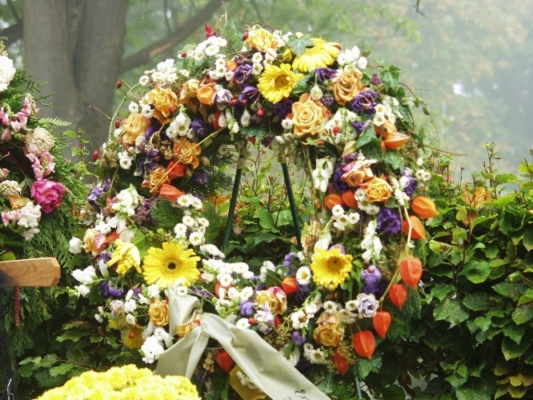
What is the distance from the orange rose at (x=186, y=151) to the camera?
9.34 feet

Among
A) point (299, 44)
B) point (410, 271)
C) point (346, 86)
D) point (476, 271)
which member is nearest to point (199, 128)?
point (299, 44)

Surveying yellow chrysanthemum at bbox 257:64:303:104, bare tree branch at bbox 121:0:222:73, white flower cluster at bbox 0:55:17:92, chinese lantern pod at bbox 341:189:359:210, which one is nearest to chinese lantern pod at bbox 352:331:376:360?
chinese lantern pod at bbox 341:189:359:210

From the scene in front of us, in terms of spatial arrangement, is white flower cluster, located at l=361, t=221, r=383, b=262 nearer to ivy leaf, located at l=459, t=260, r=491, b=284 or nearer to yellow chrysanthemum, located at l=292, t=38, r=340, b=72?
ivy leaf, located at l=459, t=260, r=491, b=284

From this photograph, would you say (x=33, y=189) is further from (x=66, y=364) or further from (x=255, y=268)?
(x=255, y=268)

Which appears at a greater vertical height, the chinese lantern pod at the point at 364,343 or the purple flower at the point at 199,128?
the purple flower at the point at 199,128

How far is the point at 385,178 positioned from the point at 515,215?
1.71ft

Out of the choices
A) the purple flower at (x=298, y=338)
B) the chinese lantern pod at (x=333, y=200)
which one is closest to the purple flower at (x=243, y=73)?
the chinese lantern pod at (x=333, y=200)

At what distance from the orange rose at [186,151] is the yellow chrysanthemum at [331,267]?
0.67m

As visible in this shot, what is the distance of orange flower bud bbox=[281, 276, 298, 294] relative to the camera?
8.37 ft

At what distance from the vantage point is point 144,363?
2.79 m

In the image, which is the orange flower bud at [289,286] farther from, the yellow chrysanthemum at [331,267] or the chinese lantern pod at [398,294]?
the chinese lantern pod at [398,294]

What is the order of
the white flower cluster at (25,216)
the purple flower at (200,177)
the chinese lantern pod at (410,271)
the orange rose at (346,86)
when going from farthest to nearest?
the purple flower at (200,177)
the white flower cluster at (25,216)
the orange rose at (346,86)
the chinese lantern pod at (410,271)

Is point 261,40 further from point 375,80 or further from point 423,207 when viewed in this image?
point 423,207

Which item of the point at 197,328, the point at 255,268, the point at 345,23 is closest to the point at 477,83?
the point at 345,23
